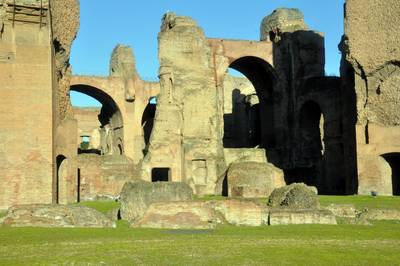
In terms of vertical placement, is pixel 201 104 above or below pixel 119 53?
below

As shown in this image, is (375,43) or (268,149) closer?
(375,43)

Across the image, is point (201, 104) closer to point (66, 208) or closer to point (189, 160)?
point (189, 160)

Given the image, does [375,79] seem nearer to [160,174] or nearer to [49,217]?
[160,174]

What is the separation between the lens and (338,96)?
28.2 meters

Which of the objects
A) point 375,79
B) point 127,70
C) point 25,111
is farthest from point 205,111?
point 25,111

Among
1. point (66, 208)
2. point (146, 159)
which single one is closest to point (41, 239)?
point (66, 208)

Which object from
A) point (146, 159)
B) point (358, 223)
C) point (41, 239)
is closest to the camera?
point (41, 239)

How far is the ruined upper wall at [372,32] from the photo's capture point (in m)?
22.7

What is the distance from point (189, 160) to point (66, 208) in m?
16.0

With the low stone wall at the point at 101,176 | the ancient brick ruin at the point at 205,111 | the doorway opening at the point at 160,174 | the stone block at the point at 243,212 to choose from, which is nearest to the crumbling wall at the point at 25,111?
the ancient brick ruin at the point at 205,111

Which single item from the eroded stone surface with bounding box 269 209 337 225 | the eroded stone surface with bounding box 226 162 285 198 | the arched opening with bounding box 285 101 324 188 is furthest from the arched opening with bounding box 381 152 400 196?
the eroded stone surface with bounding box 269 209 337 225

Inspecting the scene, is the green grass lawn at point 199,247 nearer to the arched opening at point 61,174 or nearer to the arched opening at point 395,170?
the arched opening at point 61,174

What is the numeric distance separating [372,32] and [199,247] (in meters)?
18.2

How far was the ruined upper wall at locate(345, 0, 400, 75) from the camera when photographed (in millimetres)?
22672
